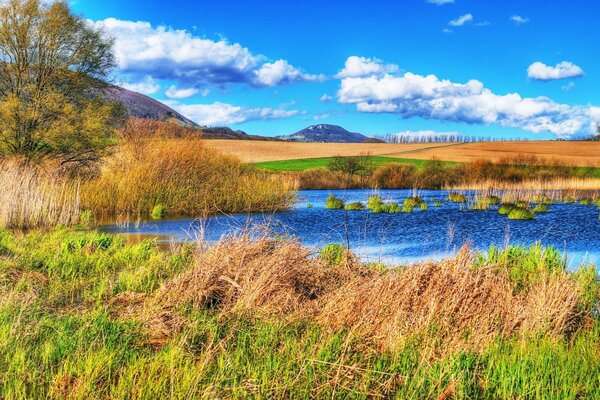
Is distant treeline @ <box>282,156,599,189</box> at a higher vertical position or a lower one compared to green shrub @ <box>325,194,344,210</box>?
higher

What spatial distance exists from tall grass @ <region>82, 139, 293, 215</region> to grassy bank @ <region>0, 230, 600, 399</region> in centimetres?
1658

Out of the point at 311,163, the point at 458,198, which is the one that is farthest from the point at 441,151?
the point at 458,198

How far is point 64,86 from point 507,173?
36.9 m

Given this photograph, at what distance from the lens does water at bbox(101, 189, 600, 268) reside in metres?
15.7

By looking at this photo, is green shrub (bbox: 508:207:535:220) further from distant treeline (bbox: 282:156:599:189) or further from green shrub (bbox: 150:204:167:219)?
distant treeline (bbox: 282:156:599:189)

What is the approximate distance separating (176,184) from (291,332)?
21264 millimetres

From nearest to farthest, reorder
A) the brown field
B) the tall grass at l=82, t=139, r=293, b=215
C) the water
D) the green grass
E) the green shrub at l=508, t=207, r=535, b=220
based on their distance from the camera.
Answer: the water → the green shrub at l=508, t=207, r=535, b=220 → the tall grass at l=82, t=139, r=293, b=215 → the green grass → the brown field

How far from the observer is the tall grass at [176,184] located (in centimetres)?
2595

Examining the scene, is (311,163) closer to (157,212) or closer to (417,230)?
(157,212)

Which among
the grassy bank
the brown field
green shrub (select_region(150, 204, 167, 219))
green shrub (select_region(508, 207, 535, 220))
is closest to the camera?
the grassy bank

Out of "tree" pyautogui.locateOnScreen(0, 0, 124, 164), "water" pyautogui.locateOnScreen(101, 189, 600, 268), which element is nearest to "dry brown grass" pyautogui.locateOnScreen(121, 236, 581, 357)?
"water" pyautogui.locateOnScreen(101, 189, 600, 268)

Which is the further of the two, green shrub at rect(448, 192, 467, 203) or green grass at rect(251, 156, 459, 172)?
green grass at rect(251, 156, 459, 172)

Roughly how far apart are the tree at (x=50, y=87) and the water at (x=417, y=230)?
13.9 metres

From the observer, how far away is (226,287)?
7824 mm
